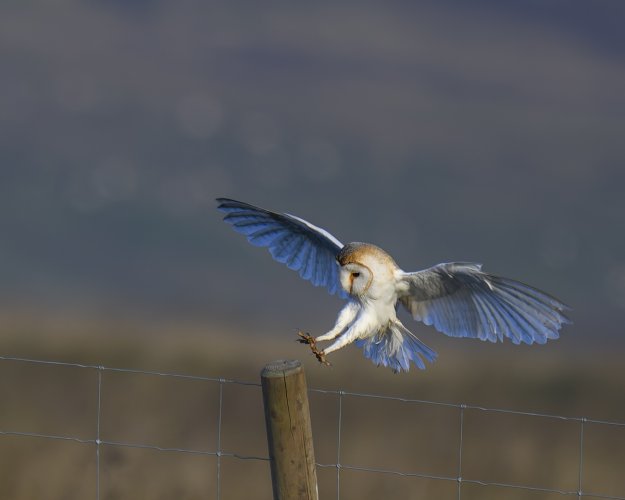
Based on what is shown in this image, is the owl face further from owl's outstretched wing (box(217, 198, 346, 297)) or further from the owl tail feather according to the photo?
owl's outstretched wing (box(217, 198, 346, 297))

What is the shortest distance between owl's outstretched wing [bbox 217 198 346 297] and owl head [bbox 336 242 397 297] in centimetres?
41

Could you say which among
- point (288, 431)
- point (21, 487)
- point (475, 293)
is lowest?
point (21, 487)

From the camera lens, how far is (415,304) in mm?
3539

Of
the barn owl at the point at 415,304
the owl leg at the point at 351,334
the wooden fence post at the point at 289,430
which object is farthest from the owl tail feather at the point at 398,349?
the wooden fence post at the point at 289,430

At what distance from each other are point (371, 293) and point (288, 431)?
561mm

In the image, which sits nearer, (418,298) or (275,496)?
(275,496)

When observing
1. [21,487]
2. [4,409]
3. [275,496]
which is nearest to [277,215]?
[275,496]

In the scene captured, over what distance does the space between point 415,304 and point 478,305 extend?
0.76 feet

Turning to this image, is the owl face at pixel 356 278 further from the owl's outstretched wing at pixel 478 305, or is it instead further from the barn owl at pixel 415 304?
the owl's outstretched wing at pixel 478 305

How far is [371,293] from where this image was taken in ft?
10.8

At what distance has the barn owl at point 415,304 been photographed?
3.27 m

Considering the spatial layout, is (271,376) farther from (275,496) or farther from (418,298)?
(418,298)

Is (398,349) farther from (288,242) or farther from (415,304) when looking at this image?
(288,242)

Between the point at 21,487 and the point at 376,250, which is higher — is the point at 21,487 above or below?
below
